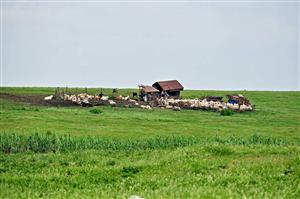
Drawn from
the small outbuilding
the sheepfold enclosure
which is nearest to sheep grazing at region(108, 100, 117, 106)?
the sheepfold enclosure

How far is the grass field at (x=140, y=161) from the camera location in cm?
1458

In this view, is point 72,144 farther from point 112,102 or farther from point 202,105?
point 202,105

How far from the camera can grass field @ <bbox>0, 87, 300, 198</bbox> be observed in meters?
14.6

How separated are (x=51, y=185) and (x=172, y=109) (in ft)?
140

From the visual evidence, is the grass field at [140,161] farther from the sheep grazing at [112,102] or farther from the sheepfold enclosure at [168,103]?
the sheepfold enclosure at [168,103]

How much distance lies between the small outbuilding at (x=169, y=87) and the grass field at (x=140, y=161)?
92.1 ft

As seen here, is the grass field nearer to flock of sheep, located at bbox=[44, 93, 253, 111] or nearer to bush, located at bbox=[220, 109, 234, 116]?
bush, located at bbox=[220, 109, 234, 116]

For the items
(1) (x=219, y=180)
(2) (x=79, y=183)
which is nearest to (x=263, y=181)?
(1) (x=219, y=180)

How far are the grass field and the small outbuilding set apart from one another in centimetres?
2808

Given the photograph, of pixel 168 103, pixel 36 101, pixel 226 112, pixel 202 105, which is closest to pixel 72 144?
pixel 226 112

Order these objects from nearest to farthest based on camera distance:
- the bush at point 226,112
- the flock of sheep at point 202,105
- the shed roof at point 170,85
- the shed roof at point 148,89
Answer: the bush at point 226,112 < the flock of sheep at point 202,105 < the shed roof at point 148,89 < the shed roof at point 170,85

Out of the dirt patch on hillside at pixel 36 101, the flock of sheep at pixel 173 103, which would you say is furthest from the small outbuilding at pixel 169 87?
the dirt patch on hillside at pixel 36 101

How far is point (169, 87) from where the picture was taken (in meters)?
75.1

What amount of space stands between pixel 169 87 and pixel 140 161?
176 ft
